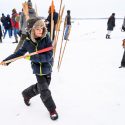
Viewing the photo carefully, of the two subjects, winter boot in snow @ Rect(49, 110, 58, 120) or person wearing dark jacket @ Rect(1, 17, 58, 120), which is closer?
person wearing dark jacket @ Rect(1, 17, 58, 120)

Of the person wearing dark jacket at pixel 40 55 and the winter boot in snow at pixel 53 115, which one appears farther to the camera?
the winter boot in snow at pixel 53 115

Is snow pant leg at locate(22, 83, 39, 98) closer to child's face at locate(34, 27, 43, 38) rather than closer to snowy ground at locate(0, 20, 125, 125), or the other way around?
snowy ground at locate(0, 20, 125, 125)

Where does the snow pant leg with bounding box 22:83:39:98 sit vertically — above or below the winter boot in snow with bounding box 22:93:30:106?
above

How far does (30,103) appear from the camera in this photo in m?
3.19

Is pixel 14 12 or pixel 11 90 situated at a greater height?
pixel 14 12

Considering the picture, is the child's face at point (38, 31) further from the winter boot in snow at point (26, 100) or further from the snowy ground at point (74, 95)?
the snowy ground at point (74, 95)

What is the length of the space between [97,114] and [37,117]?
0.74 metres

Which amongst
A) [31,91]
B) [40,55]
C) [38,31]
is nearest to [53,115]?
[31,91]

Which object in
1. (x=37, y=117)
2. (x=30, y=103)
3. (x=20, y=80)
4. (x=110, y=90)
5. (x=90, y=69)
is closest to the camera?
Result: (x=37, y=117)

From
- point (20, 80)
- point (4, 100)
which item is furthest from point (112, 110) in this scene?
point (20, 80)

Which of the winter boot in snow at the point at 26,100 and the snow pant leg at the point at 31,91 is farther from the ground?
the snow pant leg at the point at 31,91

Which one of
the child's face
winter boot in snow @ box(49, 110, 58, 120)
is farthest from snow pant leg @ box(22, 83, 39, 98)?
the child's face

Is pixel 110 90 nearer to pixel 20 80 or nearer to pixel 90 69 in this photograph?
pixel 90 69

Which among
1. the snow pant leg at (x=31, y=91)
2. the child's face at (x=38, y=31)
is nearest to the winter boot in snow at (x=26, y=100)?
the snow pant leg at (x=31, y=91)
